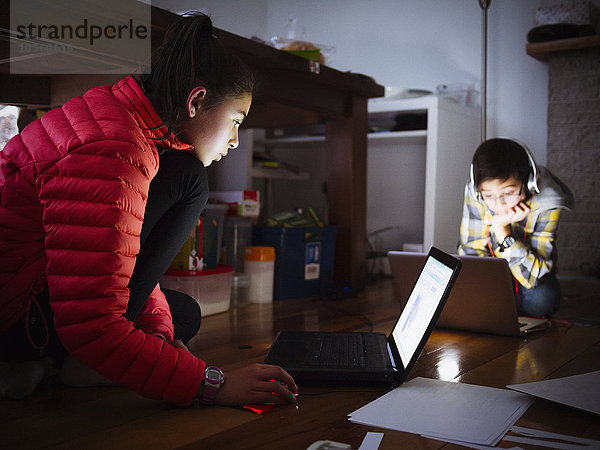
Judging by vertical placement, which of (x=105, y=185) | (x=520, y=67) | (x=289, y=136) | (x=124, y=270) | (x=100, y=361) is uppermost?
(x=520, y=67)

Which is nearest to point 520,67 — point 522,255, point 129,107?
point 522,255

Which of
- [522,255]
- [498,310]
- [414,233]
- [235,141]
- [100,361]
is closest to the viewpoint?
[100,361]

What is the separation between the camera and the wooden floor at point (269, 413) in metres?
0.85

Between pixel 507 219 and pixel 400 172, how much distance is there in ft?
4.91

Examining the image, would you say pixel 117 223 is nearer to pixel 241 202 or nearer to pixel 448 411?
pixel 448 411

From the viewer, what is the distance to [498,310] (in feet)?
5.02

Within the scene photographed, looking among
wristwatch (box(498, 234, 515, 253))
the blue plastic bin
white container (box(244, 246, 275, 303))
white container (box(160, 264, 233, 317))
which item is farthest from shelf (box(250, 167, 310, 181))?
wristwatch (box(498, 234, 515, 253))

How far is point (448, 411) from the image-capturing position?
931 millimetres

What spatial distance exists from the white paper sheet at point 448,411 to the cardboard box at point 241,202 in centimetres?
124

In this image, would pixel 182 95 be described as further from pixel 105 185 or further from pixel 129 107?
pixel 105 185

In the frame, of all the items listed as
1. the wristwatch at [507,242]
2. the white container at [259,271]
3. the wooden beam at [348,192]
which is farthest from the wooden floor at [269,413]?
the wooden beam at [348,192]

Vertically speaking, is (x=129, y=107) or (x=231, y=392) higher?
(x=129, y=107)

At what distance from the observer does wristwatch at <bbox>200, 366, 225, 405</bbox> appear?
912 mm

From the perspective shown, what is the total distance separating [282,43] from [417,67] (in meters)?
1.36
